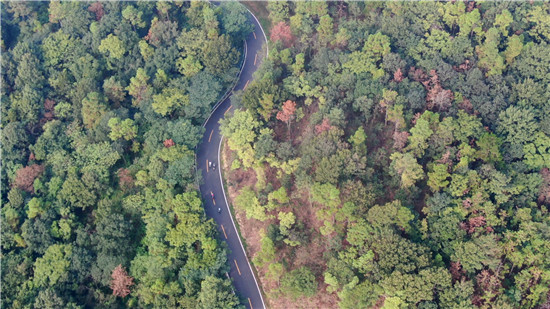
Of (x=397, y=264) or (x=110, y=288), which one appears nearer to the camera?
(x=397, y=264)

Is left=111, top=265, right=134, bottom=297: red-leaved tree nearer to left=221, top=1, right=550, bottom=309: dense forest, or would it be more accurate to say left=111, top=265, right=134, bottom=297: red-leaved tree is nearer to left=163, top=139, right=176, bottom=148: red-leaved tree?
left=221, top=1, right=550, bottom=309: dense forest

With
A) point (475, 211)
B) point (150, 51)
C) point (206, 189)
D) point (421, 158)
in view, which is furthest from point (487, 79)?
point (150, 51)


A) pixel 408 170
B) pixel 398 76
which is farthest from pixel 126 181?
pixel 398 76

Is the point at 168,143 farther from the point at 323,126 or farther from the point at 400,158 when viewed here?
the point at 400,158

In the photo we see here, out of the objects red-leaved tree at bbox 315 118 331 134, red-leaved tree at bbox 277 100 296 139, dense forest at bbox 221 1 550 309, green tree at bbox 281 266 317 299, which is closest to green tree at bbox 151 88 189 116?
dense forest at bbox 221 1 550 309

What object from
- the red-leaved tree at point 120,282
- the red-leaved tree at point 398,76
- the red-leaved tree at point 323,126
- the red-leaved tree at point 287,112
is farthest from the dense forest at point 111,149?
the red-leaved tree at point 398,76

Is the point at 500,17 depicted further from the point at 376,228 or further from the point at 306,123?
the point at 376,228
